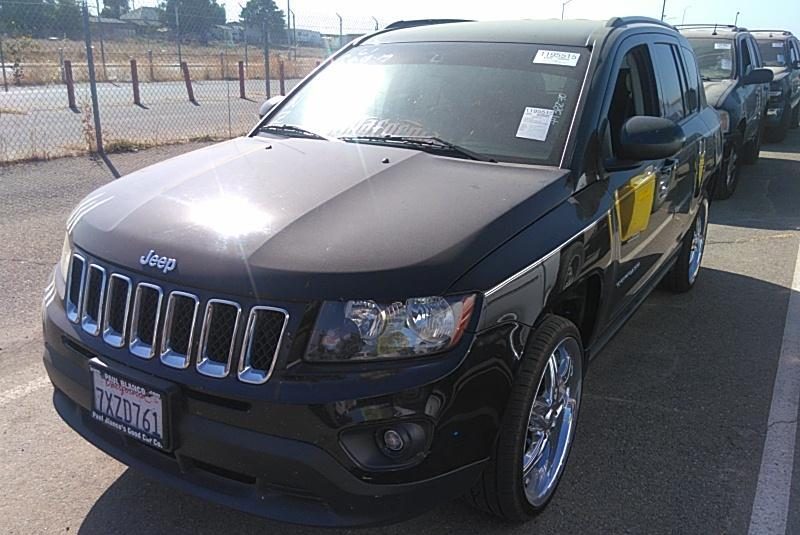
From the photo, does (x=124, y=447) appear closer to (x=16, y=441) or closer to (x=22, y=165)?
(x=16, y=441)

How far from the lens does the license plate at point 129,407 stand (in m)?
2.32

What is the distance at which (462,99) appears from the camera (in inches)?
137

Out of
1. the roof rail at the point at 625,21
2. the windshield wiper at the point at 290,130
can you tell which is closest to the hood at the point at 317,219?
the windshield wiper at the point at 290,130

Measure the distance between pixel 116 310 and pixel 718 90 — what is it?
8.36 meters

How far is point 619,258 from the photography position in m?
3.42

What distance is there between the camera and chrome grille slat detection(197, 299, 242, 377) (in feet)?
7.31

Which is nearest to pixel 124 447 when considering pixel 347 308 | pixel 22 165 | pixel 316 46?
pixel 347 308

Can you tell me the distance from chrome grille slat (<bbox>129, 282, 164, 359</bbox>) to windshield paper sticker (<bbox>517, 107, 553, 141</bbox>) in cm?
178

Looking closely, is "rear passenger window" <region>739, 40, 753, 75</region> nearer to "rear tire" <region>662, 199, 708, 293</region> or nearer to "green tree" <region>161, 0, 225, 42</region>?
"rear tire" <region>662, 199, 708, 293</region>

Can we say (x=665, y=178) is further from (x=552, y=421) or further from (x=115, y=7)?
(x=115, y=7)

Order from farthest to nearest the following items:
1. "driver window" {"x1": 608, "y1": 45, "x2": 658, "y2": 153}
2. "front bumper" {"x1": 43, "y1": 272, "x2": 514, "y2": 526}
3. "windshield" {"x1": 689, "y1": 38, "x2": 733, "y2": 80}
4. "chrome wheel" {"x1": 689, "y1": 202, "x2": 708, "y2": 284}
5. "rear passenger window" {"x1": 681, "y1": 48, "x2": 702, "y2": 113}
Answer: "windshield" {"x1": 689, "y1": 38, "x2": 733, "y2": 80}
"chrome wheel" {"x1": 689, "y1": 202, "x2": 708, "y2": 284}
"rear passenger window" {"x1": 681, "y1": 48, "x2": 702, "y2": 113}
"driver window" {"x1": 608, "y1": 45, "x2": 658, "y2": 153}
"front bumper" {"x1": 43, "y1": 272, "x2": 514, "y2": 526}

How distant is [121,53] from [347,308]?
2666 centimetres

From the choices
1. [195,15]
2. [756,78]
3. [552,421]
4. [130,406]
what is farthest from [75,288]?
[195,15]

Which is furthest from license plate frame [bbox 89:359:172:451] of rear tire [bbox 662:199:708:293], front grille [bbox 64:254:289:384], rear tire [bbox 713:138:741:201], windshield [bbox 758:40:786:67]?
windshield [bbox 758:40:786:67]
